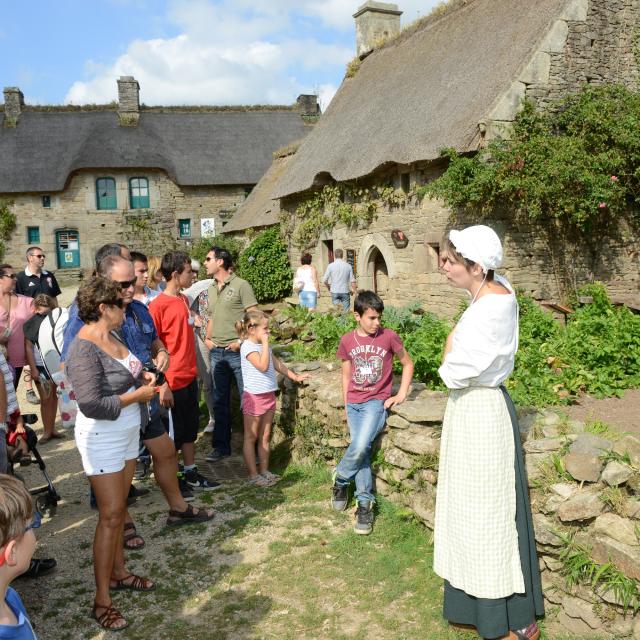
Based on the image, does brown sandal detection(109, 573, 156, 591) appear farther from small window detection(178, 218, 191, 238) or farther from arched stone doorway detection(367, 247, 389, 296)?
small window detection(178, 218, 191, 238)

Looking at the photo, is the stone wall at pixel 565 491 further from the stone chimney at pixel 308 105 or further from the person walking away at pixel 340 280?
the stone chimney at pixel 308 105

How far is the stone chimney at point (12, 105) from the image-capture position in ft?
93.3

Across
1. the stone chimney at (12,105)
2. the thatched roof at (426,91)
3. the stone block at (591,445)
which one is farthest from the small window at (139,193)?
the stone block at (591,445)

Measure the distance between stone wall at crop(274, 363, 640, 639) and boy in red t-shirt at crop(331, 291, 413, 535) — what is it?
18cm

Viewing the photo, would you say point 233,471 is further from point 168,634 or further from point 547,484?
point 547,484

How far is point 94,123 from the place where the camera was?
28641mm

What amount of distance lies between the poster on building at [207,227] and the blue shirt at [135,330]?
24444 mm

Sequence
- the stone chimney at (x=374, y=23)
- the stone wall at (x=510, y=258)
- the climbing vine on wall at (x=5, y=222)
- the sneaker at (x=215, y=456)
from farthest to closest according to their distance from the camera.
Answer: the climbing vine on wall at (x=5, y=222)
the stone chimney at (x=374, y=23)
the stone wall at (x=510, y=258)
the sneaker at (x=215, y=456)

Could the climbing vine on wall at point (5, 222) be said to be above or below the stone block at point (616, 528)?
above

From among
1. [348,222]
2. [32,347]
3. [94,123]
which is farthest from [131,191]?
[32,347]

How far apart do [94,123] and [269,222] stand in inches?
573

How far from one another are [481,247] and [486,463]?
1.07 m

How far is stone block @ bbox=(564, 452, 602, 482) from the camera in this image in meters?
3.40

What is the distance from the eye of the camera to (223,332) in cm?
598
